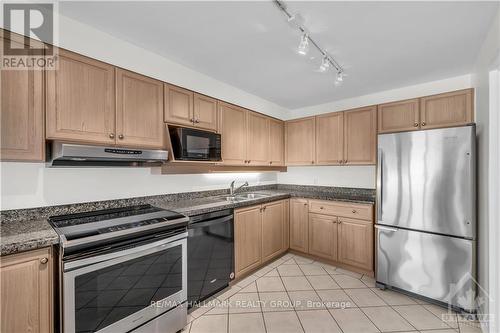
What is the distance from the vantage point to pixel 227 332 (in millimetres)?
1857

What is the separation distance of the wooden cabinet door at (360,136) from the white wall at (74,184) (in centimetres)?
233

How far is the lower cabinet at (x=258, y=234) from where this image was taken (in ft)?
8.59

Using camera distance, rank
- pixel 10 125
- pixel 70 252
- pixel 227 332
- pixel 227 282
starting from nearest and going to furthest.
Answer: pixel 70 252 < pixel 10 125 < pixel 227 332 < pixel 227 282

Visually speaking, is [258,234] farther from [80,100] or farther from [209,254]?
[80,100]

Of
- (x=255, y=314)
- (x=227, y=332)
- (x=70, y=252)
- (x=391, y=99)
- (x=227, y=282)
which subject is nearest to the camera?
(x=70, y=252)

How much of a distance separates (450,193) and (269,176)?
2.58 metres

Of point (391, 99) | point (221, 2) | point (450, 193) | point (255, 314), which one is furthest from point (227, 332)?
point (391, 99)

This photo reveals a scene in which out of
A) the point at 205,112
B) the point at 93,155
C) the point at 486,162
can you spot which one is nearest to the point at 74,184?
the point at 93,155

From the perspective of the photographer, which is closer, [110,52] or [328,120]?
[110,52]

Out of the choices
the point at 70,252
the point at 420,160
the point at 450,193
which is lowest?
the point at 70,252

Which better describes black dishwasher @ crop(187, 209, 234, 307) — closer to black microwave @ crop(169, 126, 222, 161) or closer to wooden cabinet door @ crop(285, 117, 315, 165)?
black microwave @ crop(169, 126, 222, 161)

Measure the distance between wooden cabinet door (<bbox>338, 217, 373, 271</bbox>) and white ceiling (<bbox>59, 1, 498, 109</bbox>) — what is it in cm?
186

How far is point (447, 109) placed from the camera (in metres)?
2.51

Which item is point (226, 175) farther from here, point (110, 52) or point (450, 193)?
point (450, 193)
